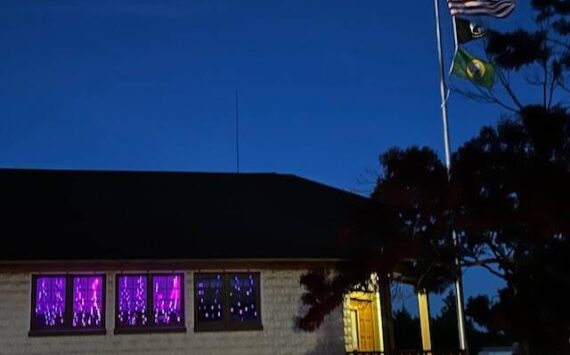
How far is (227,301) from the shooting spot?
19141 mm

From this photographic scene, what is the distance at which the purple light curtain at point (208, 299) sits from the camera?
19.0m

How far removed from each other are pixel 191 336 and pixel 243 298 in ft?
4.73

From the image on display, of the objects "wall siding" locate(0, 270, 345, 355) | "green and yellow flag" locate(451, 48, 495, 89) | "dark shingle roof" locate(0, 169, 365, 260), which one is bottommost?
"wall siding" locate(0, 270, 345, 355)

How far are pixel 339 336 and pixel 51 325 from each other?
6.27 metres

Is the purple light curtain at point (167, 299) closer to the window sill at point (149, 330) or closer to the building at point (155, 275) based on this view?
the building at point (155, 275)

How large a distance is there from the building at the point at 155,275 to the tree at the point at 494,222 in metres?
1.53

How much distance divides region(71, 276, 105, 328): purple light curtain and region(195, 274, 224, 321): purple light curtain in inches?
81.8

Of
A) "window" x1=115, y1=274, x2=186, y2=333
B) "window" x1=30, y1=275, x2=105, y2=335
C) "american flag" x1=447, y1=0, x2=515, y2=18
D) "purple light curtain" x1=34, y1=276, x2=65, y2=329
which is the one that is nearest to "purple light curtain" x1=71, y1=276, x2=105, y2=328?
"window" x1=30, y1=275, x2=105, y2=335

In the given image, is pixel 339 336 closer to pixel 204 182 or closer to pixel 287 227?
pixel 287 227

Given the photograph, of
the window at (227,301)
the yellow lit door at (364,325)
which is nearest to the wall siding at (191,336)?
the window at (227,301)

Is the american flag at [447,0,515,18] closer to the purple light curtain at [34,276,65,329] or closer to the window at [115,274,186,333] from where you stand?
the window at [115,274,186,333]

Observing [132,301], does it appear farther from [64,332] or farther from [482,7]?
[482,7]

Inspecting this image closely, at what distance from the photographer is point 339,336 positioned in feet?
63.8

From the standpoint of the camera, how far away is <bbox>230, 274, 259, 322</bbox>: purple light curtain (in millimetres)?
19172
